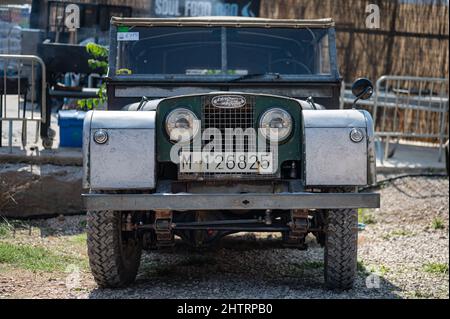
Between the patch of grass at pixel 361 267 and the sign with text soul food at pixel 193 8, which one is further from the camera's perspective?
the sign with text soul food at pixel 193 8

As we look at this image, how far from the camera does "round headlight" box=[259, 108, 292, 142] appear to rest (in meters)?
6.07

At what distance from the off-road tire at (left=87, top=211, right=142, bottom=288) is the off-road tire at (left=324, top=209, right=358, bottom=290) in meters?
1.39

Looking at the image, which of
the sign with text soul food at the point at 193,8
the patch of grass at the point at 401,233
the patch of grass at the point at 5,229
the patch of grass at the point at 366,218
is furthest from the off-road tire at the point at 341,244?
the sign with text soul food at the point at 193,8

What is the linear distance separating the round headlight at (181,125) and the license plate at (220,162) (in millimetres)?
119

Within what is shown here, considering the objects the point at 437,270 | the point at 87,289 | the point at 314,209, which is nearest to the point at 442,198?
the point at 437,270

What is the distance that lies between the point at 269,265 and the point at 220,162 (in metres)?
1.68

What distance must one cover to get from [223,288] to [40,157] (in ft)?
12.5

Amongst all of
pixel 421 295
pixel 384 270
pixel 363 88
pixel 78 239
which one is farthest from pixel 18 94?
pixel 421 295

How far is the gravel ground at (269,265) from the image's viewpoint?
6184 mm

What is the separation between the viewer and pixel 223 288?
624 cm

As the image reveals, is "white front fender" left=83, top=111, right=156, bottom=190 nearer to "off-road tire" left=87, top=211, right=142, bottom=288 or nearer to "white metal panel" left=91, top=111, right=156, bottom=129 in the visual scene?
"white metal panel" left=91, top=111, right=156, bottom=129

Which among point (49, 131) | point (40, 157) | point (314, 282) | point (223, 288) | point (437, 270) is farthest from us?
point (49, 131)

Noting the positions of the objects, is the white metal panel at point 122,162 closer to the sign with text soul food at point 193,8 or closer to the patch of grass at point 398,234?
the patch of grass at point 398,234
